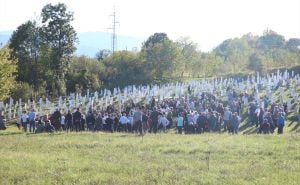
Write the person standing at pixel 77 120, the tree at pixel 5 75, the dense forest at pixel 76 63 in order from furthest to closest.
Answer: the dense forest at pixel 76 63, the tree at pixel 5 75, the person standing at pixel 77 120

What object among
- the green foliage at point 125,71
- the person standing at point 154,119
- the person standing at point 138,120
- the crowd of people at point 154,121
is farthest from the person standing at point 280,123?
the green foliage at point 125,71

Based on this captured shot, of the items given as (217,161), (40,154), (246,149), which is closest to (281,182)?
(217,161)

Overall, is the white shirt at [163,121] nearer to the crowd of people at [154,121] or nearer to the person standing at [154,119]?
the crowd of people at [154,121]

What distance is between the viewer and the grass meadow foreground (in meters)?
13.9

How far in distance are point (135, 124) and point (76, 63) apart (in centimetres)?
4642

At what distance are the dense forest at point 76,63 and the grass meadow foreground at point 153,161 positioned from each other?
98.6 ft

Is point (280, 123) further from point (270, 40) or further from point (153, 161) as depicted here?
point (270, 40)

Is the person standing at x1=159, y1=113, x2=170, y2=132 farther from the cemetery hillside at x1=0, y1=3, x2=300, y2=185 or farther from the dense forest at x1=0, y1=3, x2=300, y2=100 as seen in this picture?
the dense forest at x1=0, y1=3, x2=300, y2=100

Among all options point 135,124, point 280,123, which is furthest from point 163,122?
point 280,123

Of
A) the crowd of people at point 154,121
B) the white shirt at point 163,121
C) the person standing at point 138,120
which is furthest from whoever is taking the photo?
the white shirt at point 163,121

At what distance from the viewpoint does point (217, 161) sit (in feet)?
54.7

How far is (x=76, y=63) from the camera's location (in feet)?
241

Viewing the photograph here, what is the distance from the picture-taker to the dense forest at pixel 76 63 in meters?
62.0

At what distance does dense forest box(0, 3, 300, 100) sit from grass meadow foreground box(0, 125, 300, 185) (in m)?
30.0
